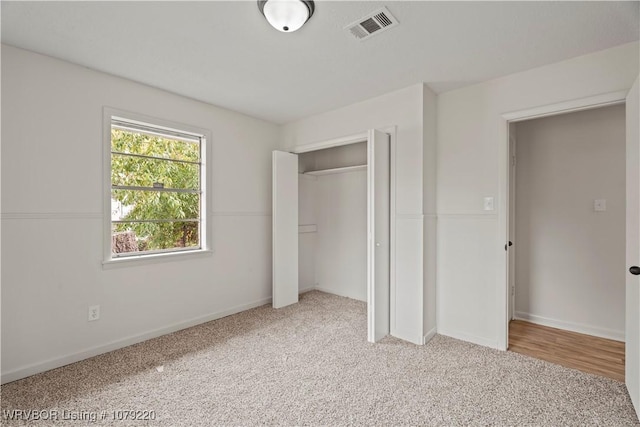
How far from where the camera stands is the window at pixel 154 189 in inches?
114

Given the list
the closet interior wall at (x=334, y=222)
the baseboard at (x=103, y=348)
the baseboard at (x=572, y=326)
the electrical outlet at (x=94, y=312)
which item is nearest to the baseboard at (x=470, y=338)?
the baseboard at (x=572, y=326)

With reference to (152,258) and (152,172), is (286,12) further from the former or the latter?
(152,258)

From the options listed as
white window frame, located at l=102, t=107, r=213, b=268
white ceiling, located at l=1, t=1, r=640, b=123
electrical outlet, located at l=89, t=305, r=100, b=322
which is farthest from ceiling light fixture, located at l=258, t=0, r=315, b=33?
electrical outlet, located at l=89, t=305, r=100, b=322

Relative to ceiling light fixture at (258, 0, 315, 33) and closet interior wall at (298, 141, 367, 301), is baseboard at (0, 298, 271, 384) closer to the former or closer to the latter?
closet interior wall at (298, 141, 367, 301)

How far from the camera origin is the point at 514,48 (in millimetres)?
2285

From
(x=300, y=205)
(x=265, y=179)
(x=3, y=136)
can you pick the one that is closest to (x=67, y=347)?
(x=3, y=136)

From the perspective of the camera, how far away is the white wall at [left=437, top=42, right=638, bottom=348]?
2.62 m

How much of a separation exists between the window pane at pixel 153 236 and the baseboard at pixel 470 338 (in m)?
2.73

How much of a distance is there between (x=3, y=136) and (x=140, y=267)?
1.39 meters

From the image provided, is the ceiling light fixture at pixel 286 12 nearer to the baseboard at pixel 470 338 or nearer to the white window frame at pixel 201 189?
the white window frame at pixel 201 189

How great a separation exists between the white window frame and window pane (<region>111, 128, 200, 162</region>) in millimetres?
114

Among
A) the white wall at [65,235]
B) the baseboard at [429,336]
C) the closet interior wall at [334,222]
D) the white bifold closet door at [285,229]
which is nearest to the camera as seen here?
the white wall at [65,235]

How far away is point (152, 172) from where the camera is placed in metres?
3.14

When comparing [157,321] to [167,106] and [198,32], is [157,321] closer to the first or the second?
[167,106]
